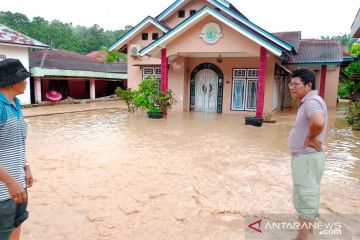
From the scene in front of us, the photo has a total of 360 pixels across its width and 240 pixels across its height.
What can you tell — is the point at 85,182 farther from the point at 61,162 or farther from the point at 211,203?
the point at 211,203

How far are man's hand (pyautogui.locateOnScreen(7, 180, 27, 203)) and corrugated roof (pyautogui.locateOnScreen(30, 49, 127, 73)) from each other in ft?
54.5

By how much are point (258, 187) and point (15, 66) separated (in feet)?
11.6

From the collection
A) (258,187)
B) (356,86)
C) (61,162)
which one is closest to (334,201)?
(258,187)

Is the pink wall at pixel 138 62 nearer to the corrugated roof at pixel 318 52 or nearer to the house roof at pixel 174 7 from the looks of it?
the house roof at pixel 174 7

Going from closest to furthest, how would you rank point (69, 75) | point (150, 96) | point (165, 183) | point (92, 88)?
point (165, 183) < point (150, 96) < point (69, 75) < point (92, 88)

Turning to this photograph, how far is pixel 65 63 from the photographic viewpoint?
64.1 ft

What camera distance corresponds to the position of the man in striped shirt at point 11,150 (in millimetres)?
1979

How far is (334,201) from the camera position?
3826 millimetres

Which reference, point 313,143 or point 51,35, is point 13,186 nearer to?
point 313,143

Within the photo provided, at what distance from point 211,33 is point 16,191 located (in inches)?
398

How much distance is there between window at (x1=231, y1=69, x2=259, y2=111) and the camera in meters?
13.1

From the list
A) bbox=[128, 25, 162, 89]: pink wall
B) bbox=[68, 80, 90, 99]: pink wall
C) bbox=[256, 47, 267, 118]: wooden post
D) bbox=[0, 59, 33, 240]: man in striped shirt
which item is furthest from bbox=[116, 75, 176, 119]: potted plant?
bbox=[68, 80, 90, 99]: pink wall

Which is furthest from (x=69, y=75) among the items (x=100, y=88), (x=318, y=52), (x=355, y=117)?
(x=355, y=117)

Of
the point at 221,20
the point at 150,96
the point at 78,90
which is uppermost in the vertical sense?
the point at 221,20
